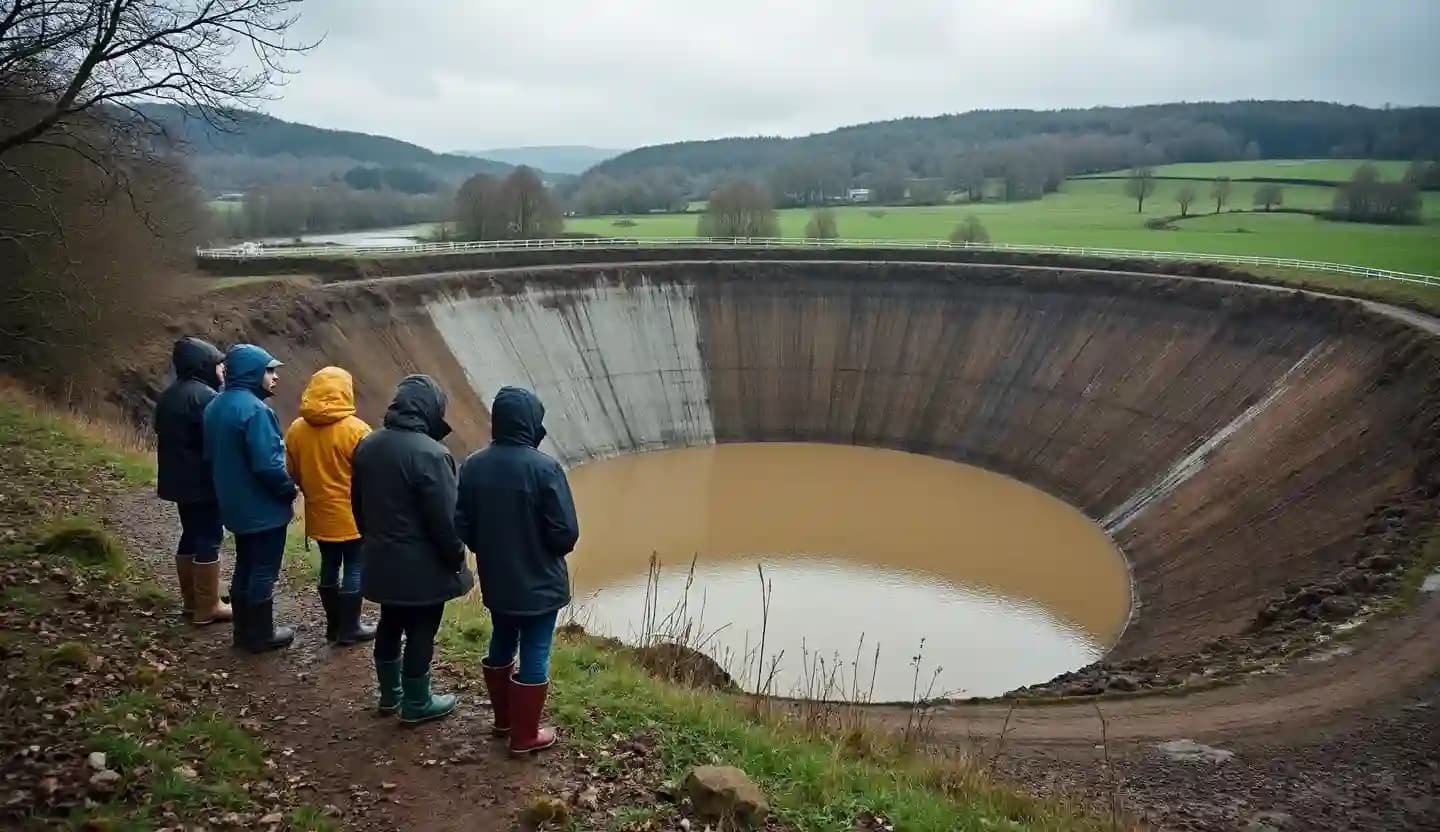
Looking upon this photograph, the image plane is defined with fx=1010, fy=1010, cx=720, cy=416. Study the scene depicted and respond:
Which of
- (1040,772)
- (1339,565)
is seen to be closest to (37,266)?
(1040,772)

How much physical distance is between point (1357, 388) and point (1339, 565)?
8.53 metres

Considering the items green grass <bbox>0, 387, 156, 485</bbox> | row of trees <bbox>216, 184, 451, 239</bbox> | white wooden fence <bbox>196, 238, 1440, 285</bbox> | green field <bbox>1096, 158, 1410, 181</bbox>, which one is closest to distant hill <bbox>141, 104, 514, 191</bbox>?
row of trees <bbox>216, 184, 451, 239</bbox>

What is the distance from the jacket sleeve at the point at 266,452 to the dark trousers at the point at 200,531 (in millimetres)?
1032

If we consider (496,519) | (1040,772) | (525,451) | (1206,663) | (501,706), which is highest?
(525,451)

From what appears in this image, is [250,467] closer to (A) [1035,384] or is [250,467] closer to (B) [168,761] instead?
(B) [168,761]

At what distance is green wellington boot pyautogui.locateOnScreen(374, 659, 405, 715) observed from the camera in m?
6.48

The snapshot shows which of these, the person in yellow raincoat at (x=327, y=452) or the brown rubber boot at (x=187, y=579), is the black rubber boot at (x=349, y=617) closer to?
the person in yellow raincoat at (x=327, y=452)

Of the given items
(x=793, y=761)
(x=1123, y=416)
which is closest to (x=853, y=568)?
(x=1123, y=416)

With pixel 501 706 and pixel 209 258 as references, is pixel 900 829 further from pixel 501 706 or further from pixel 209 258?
pixel 209 258

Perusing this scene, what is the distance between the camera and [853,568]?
22.6 metres

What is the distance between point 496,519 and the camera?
18.8 feet

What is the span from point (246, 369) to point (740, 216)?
51092mm

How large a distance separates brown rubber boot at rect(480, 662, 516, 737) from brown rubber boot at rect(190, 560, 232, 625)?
2785mm

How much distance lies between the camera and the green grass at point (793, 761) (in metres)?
6.13
